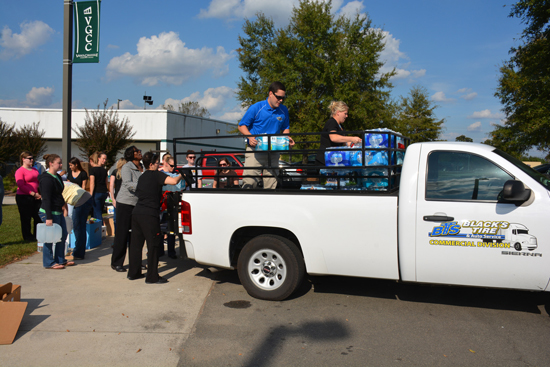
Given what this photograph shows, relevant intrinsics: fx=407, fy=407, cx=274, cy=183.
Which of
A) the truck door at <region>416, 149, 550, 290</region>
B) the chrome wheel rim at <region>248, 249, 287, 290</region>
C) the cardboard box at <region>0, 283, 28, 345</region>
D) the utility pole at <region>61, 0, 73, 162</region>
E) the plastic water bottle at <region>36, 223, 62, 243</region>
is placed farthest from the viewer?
the utility pole at <region>61, 0, 73, 162</region>

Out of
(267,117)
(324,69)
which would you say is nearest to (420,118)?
(324,69)

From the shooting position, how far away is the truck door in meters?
4.03

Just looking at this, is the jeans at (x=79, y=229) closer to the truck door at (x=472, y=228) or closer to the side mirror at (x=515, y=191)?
the truck door at (x=472, y=228)

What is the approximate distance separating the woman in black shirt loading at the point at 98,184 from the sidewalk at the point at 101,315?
71.8 inches

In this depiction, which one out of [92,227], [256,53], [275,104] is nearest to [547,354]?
[275,104]

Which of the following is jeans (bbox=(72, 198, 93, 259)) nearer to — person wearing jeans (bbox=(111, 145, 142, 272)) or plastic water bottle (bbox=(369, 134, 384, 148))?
person wearing jeans (bbox=(111, 145, 142, 272))

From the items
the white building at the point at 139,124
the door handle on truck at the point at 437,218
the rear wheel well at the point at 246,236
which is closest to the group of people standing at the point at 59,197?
the rear wheel well at the point at 246,236

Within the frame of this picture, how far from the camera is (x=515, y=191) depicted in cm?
392

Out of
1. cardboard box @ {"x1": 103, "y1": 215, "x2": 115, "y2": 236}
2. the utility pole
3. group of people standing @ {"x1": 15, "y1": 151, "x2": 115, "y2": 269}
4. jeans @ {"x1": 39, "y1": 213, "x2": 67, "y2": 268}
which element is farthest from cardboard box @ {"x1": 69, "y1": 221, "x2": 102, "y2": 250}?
the utility pole

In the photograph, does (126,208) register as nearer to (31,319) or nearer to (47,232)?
(47,232)

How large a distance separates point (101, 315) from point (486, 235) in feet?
13.8

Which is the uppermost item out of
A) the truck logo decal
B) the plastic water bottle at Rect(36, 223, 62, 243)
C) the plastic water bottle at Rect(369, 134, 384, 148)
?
the plastic water bottle at Rect(369, 134, 384, 148)

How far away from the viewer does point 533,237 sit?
4.00 m

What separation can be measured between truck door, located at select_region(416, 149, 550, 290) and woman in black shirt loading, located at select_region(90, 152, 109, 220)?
258 inches
